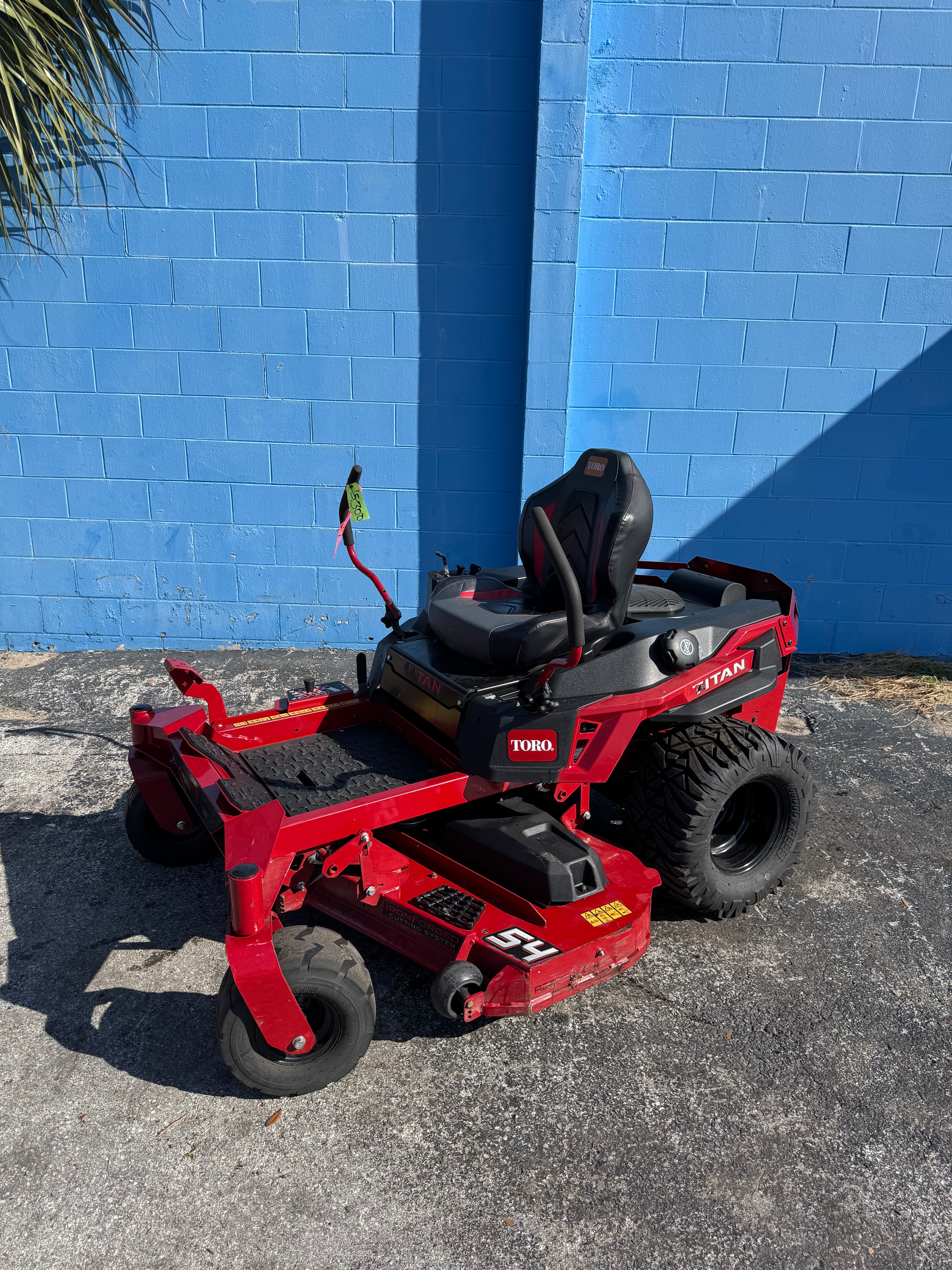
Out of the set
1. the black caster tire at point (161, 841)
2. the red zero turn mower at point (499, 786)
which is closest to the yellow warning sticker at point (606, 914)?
the red zero turn mower at point (499, 786)

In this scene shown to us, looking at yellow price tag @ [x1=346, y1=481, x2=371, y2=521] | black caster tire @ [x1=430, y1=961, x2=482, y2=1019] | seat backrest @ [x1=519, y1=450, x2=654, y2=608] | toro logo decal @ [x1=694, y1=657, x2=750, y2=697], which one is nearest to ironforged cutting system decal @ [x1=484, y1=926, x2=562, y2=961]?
black caster tire @ [x1=430, y1=961, x2=482, y2=1019]

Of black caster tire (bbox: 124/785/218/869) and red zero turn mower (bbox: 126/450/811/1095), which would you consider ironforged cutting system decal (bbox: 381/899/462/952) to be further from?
black caster tire (bbox: 124/785/218/869)

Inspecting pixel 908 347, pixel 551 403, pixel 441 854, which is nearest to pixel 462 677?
pixel 441 854

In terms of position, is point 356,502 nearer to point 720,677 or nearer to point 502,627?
point 502,627

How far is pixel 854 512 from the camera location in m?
6.18

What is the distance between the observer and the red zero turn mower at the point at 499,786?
2.75m

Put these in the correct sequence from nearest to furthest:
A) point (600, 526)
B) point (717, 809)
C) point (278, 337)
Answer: point (717, 809) < point (600, 526) < point (278, 337)

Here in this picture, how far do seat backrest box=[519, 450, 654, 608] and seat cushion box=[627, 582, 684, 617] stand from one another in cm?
15

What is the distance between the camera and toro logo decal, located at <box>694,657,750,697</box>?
3455 millimetres

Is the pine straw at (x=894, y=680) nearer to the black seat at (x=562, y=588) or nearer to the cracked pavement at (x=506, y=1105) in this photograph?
the cracked pavement at (x=506, y=1105)

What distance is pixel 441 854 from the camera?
3264 millimetres

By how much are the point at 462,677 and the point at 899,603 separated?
4.11 meters

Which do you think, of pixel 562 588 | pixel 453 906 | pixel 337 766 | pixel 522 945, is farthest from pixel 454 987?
pixel 562 588

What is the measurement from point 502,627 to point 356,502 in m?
0.85
